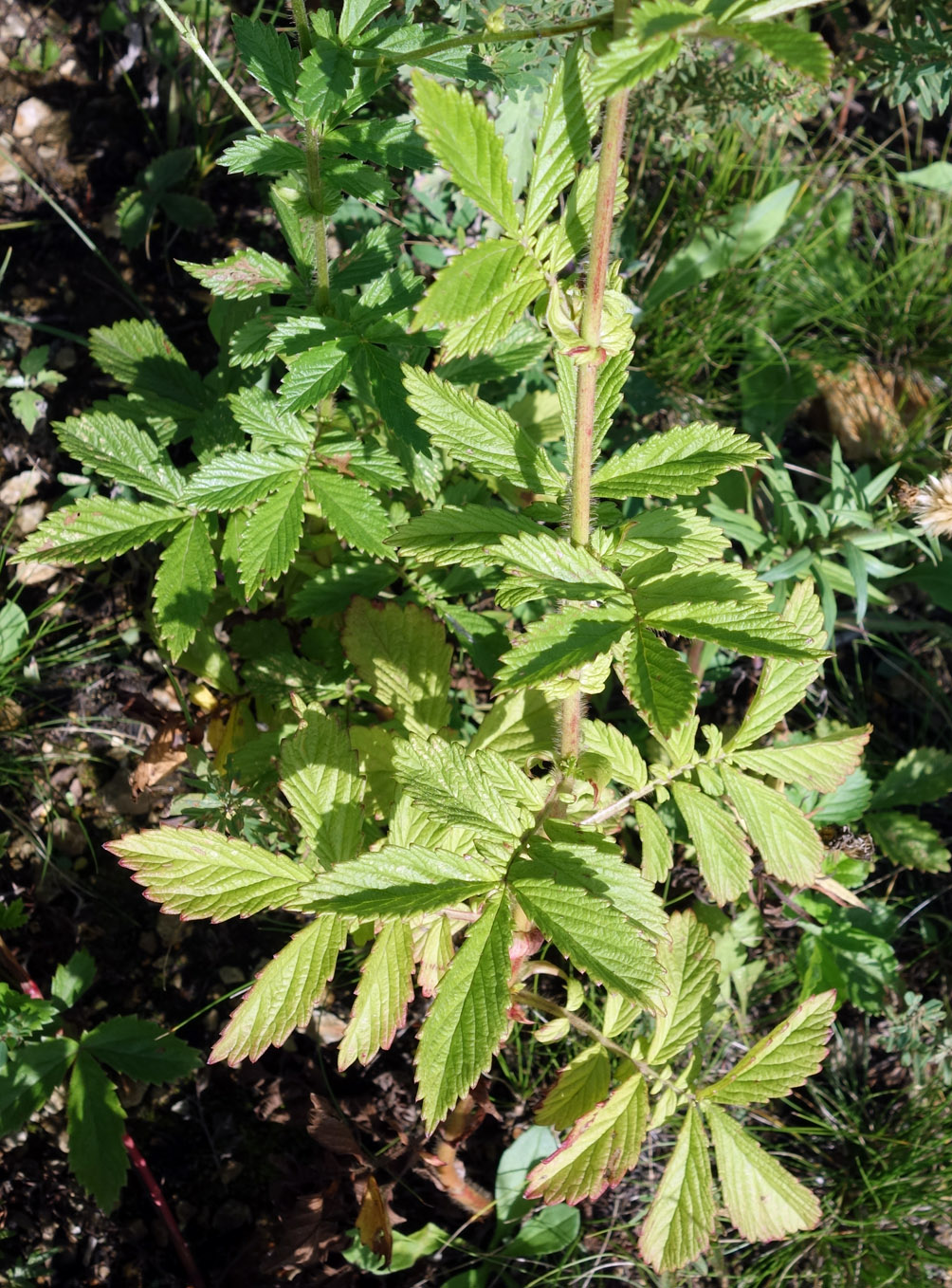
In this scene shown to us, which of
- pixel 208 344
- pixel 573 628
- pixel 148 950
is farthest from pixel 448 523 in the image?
pixel 208 344

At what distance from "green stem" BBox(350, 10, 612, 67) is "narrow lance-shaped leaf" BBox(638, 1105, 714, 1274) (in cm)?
165

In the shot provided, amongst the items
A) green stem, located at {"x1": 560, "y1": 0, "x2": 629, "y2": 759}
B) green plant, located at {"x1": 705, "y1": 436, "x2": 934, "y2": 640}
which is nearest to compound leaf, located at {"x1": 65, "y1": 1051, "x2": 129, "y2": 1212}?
green stem, located at {"x1": 560, "y1": 0, "x2": 629, "y2": 759}

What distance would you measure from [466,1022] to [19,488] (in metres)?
1.99

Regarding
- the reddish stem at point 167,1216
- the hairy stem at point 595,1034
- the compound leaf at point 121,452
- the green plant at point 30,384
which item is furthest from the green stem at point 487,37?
the reddish stem at point 167,1216

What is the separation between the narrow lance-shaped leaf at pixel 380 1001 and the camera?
1.54 meters

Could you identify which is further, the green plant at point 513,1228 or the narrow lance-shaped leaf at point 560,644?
the green plant at point 513,1228

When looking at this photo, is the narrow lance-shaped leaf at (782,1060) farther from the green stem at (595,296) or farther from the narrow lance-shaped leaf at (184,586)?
the narrow lance-shaped leaf at (184,586)

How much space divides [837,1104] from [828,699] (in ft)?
3.41

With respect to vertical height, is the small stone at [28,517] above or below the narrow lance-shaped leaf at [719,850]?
above

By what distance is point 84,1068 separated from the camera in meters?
2.05

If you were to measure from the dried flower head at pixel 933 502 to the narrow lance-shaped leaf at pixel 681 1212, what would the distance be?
120 cm

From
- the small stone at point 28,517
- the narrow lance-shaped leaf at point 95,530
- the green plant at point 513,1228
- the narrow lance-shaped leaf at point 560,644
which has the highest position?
the narrow lance-shaped leaf at point 95,530

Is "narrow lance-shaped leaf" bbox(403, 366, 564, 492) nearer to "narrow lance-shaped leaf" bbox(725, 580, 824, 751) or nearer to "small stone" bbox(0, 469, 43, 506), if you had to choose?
"narrow lance-shaped leaf" bbox(725, 580, 824, 751)

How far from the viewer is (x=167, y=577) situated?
78.0 inches
